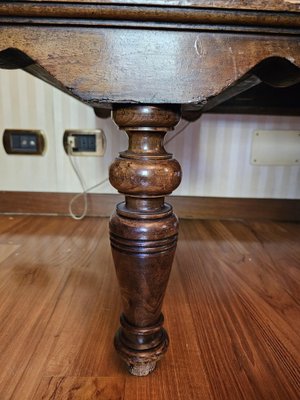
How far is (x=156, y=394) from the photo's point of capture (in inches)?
15.9

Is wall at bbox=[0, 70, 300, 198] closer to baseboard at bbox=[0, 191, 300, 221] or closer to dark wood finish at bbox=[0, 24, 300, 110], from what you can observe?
baseboard at bbox=[0, 191, 300, 221]

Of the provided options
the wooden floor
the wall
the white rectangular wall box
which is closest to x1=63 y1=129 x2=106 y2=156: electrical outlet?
the wall

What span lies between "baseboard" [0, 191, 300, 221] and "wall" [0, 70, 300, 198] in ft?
0.09

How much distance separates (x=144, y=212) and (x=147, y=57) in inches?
7.0

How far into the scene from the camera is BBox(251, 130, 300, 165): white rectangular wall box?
3.86 feet

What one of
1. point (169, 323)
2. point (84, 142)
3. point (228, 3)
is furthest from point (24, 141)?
point (228, 3)

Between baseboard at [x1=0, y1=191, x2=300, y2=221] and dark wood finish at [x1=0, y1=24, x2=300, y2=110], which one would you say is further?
baseboard at [x1=0, y1=191, x2=300, y2=221]

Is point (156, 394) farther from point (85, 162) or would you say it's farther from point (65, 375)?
point (85, 162)

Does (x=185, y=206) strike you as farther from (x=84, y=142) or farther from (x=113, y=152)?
(x=84, y=142)

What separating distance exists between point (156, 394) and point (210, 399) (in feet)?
0.24

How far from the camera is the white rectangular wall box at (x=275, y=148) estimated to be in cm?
118

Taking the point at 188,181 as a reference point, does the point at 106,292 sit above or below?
below

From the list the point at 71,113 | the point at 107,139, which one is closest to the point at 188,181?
the point at 107,139

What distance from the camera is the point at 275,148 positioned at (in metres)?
1.19
